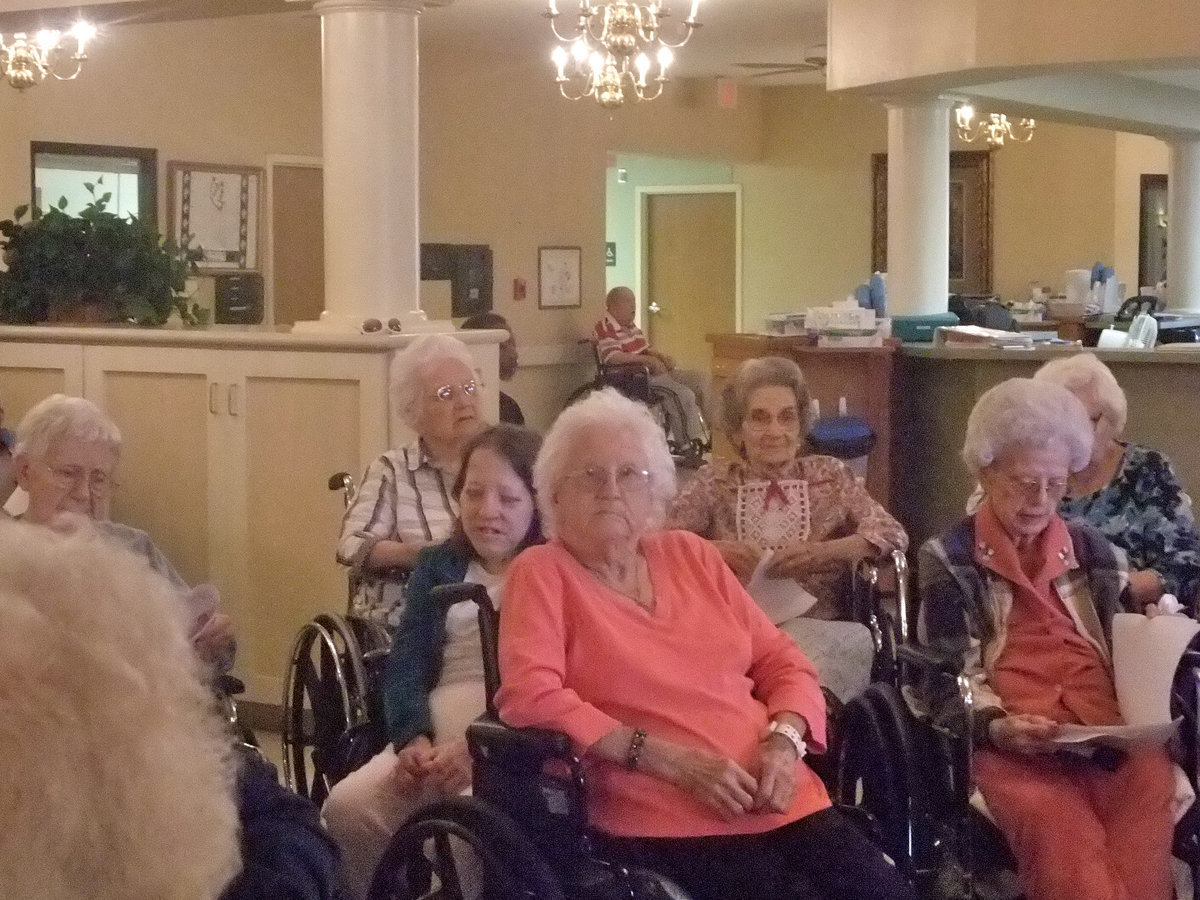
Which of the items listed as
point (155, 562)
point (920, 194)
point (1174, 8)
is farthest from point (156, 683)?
point (920, 194)

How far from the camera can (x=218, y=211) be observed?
764cm

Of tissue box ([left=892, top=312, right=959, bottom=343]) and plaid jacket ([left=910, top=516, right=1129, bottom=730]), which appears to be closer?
plaid jacket ([left=910, top=516, right=1129, bottom=730])

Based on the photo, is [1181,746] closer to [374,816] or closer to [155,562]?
[374,816]

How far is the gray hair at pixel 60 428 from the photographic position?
10.1 ft

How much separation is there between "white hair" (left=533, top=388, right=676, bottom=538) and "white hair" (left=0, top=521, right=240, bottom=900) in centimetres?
140

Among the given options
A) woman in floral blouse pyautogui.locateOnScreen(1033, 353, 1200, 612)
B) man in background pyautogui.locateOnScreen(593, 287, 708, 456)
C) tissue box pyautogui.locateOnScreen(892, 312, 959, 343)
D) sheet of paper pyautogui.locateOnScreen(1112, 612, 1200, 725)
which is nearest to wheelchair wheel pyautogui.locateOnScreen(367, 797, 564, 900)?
sheet of paper pyautogui.locateOnScreen(1112, 612, 1200, 725)

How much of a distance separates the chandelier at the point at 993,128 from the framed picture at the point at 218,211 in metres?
4.21

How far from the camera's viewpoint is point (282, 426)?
181 inches

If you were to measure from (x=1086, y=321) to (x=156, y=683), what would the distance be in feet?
33.9

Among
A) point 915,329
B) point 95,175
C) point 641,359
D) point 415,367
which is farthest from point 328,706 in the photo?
point 641,359

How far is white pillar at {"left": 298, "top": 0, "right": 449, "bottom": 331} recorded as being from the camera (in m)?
4.68

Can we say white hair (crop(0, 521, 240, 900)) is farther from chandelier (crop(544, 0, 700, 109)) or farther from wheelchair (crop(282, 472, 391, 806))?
chandelier (crop(544, 0, 700, 109))

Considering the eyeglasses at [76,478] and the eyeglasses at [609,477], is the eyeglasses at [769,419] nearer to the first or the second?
the eyeglasses at [609,477]

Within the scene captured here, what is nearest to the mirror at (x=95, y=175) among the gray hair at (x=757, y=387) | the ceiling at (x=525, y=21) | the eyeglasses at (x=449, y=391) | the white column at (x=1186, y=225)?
the ceiling at (x=525, y=21)
